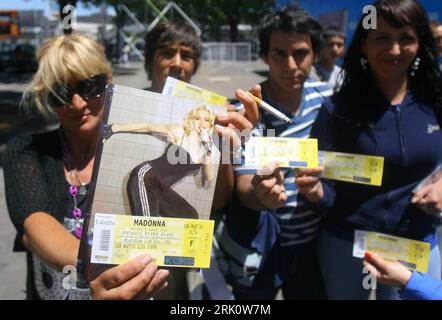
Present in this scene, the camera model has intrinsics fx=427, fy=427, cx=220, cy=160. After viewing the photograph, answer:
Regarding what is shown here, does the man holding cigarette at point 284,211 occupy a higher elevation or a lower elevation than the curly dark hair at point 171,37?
lower

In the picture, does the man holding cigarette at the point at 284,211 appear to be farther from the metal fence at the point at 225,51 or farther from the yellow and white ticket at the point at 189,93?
the metal fence at the point at 225,51

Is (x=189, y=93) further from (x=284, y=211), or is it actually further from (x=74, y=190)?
(x=284, y=211)

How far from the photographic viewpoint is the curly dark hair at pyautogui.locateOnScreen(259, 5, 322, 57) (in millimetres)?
1976

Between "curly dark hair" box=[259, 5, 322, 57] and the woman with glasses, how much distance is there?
0.79m

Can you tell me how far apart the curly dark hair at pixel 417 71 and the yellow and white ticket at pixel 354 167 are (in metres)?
0.27

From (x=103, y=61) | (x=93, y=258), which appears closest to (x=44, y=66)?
(x=103, y=61)

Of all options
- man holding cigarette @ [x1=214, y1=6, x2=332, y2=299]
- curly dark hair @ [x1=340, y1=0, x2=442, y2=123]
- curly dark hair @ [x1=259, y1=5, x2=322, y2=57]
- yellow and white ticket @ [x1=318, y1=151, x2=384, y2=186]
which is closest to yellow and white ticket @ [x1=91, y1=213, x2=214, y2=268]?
man holding cigarette @ [x1=214, y1=6, x2=332, y2=299]

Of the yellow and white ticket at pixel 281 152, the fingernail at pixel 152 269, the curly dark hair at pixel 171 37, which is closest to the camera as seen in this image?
the fingernail at pixel 152 269

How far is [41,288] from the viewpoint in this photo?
166 cm

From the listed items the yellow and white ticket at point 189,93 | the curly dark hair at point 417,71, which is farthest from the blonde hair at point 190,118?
the curly dark hair at point 417,71

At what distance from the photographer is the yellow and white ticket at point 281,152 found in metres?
1.36

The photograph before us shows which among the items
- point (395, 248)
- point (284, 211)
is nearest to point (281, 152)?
point (284, 211)

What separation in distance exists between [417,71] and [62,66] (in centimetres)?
149

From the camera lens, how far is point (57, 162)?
1.60 meters
